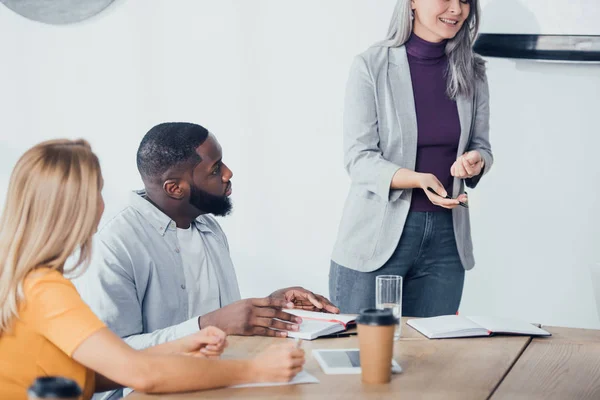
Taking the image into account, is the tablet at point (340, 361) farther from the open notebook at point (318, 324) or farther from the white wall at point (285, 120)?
the white wall at point (285, 120)

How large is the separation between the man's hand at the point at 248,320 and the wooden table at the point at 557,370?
498 mm

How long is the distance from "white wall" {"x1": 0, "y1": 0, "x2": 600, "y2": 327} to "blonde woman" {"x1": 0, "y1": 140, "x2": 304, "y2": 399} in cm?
183

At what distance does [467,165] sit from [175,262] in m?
0.83

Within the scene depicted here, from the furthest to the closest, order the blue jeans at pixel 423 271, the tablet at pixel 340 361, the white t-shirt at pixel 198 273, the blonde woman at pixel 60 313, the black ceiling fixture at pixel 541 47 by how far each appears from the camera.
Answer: the black ceiling fixture at pixel 541 47 → the blue jeans at pixel 423 271 → the white t-shirt at pixel 198 273 → the tablet at pixel 340 361 → the blonde woman at pixel 60 313

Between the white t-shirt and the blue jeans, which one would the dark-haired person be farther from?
the blue jeans

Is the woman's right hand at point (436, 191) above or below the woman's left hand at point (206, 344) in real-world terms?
above

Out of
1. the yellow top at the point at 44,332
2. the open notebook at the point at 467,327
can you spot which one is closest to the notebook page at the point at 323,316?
the open notebook at the point at 467,327

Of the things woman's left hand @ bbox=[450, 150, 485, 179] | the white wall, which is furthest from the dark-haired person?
the white wall

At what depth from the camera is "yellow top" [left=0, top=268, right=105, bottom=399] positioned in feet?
4.25

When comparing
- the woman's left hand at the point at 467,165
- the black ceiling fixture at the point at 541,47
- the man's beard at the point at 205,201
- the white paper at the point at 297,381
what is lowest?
the white paper at the point at 297,381

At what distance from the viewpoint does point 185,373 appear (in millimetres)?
1314

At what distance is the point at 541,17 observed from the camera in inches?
115

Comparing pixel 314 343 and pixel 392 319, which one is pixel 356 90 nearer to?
pixel 314 343

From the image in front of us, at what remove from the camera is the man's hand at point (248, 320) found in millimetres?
1716
